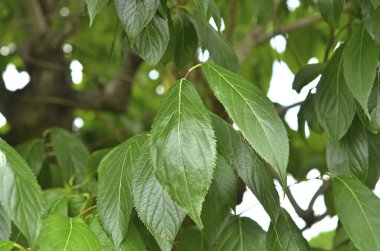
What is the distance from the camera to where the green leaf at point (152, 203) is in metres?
1.07

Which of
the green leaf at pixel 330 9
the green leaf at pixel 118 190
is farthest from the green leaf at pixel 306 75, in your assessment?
the green leaf at pixel 118 190

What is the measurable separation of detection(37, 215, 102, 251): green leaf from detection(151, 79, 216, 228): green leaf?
0.56ft

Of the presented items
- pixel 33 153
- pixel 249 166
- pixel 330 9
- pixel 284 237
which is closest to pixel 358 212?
pixel 284 237

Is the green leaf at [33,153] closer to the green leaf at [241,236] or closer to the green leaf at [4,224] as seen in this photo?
the green leaf at [241,236]

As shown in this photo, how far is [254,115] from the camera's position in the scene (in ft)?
3.44

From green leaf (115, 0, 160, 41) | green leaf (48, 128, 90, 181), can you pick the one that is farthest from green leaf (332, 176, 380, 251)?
green leaf (48, 128, 90, 181)

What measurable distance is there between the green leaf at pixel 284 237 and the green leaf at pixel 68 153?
75 cm

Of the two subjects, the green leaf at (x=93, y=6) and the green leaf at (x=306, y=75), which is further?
the green leaf at (x=306, y=75)

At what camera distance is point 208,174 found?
975 millimetres

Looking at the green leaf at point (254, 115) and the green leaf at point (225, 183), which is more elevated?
the green leaf at point (254, 115)

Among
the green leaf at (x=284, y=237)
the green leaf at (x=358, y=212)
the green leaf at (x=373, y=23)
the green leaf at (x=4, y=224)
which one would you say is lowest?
the green leaf at (x=284, y=237)

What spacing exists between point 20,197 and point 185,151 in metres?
0.22

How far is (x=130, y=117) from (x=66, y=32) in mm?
691

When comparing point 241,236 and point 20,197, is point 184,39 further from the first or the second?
point 20,197
